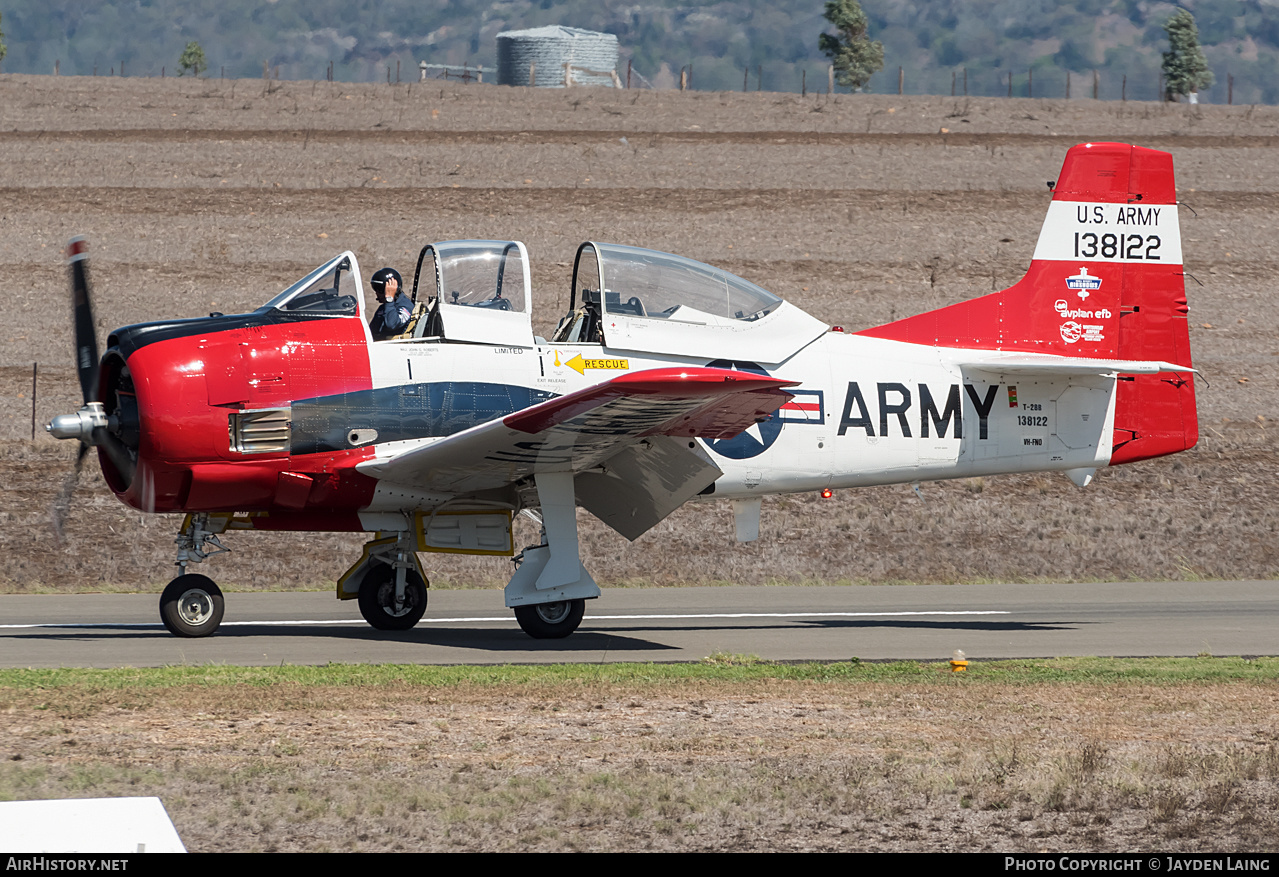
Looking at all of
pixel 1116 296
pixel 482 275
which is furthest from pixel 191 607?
pixel 1116 296

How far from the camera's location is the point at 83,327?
1125cm

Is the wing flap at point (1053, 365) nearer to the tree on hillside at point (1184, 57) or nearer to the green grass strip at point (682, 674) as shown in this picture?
the green grass strip at point (682, 674)

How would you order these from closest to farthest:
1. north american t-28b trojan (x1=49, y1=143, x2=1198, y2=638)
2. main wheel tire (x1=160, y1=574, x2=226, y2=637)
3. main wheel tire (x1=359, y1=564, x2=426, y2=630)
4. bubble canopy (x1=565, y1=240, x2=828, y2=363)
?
north american t-28b trojan (x1=49, y1=143, x2=1198, y2=638) < main wheel tire (x1=160, y1=574, x2=226, y2=637) < bubble canopy (x1=565, y1=240, x2=828, y2=363) < main wheel tire (x1=359, y1=564, x2=426, y2=630)

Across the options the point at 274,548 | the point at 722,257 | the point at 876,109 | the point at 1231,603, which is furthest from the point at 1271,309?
the point at 274,548

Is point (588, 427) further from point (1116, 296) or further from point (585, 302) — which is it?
point (1116, 296)

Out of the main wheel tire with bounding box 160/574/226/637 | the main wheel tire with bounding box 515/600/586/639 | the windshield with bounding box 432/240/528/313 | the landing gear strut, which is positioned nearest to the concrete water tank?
the windshield with bounding box 432/240/528/313

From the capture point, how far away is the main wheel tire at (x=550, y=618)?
12133mm

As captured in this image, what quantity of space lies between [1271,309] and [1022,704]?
74.2 ft

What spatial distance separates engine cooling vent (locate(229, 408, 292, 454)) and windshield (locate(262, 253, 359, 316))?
993 millimetres

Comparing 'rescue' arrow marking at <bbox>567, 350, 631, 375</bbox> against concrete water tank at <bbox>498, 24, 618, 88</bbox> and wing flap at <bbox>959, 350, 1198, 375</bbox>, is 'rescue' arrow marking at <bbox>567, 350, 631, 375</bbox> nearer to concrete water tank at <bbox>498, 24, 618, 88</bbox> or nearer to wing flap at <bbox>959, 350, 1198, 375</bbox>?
wing flap at <bbox>959, 350, 1198, 375</bbox>

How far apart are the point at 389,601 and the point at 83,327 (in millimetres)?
3696

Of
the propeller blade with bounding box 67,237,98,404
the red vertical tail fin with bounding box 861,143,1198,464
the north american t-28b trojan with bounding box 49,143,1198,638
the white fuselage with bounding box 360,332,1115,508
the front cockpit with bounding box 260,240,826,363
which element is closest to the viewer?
the north american t-28b trojan with bounding box 49,143,1198,638

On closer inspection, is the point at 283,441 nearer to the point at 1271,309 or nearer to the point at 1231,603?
the point at 1231,603

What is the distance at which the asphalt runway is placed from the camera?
1119 centimetres
